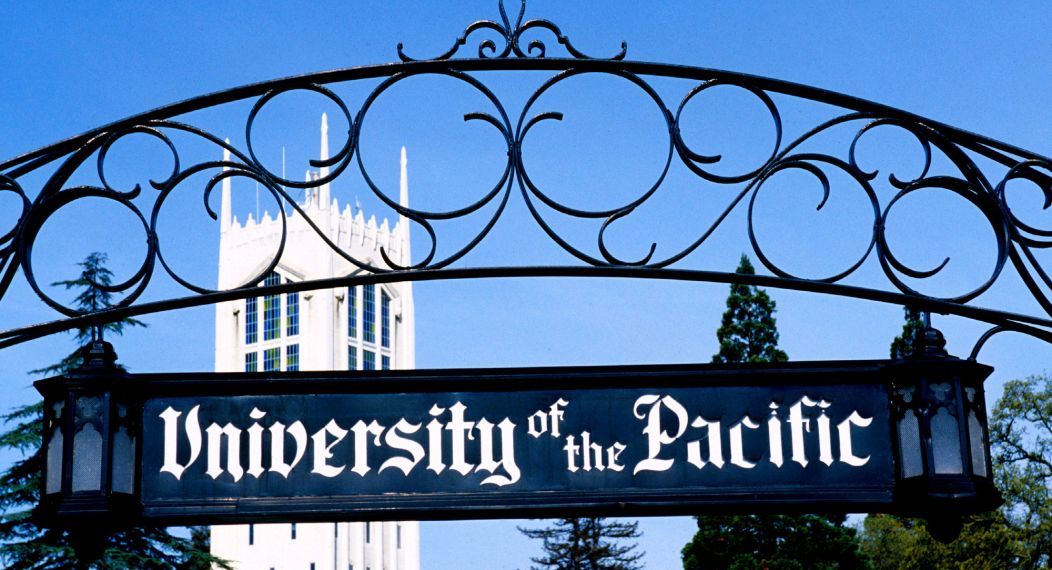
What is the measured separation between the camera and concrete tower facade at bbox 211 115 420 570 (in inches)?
3216

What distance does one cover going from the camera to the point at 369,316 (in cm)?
8825

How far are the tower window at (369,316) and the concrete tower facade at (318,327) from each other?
0.06m

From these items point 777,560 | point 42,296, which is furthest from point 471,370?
point 777,560

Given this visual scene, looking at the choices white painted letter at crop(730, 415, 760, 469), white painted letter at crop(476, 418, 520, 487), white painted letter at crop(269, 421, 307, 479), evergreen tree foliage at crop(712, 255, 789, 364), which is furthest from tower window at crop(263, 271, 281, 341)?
white painted letter at crop(730, 415, 760, 469)

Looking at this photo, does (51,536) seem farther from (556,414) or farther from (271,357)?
(271,357)

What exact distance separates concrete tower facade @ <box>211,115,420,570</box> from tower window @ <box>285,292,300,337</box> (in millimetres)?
55

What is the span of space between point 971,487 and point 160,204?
8.91 feet

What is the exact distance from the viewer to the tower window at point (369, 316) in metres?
87.9

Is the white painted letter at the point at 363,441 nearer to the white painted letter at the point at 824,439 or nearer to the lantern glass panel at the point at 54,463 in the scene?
the lantern glass panel at the point at 54,463

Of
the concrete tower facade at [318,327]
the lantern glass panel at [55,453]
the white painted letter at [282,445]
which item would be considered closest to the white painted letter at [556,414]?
the white painted letter at [282,445]

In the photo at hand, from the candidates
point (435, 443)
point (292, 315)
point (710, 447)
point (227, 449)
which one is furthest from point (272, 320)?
point (710, 447)

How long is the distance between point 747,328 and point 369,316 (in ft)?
162

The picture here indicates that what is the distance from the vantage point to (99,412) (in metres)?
4.77

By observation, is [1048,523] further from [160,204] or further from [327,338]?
[327,338]
